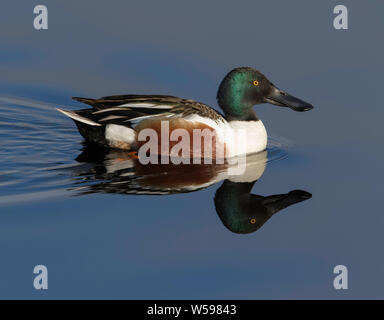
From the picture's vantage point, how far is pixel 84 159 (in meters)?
9.48

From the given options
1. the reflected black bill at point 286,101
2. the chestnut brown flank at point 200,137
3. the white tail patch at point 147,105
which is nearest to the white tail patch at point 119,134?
the white tail patch at point 147,105

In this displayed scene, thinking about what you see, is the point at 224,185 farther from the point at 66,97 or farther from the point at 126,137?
the point at 66,97

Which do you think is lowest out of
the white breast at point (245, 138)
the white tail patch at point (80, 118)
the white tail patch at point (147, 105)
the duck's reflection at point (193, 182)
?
the duck's reflection at point (193, 182)

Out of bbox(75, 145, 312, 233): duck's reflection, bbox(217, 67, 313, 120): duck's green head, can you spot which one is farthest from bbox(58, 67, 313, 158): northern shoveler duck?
bbox(75, 145, 312, 233): duck's reflection

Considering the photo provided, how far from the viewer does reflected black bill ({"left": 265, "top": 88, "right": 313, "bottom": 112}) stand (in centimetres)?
1012

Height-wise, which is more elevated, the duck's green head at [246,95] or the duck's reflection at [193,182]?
the duck's green head at [246,95]

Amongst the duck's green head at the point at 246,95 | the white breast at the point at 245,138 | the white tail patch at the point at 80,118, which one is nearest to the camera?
the white breast at the point at 245,138

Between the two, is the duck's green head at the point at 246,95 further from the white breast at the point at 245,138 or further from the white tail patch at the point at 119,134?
the white tail patch at the point at 119,134

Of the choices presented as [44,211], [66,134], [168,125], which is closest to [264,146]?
[168,125]

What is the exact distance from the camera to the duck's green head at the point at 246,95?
10.1m

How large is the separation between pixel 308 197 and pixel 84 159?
2.80m

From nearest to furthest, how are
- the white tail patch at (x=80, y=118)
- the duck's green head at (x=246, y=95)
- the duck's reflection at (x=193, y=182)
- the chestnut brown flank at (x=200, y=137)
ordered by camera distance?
1. the duck's reflection at (x=193, y=182)
2. the chestnut brown flank at (x=200, y=137)
3. the white tail patch at (x=80, y=118)
4. the duck's green head at (x=246, y=95)

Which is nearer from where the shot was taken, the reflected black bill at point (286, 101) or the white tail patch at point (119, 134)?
the white tail patch at point (119, 134)

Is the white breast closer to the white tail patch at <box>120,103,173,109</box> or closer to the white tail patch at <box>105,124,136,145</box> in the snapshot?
the white tail patch at <box>120,103,173,109</box>
